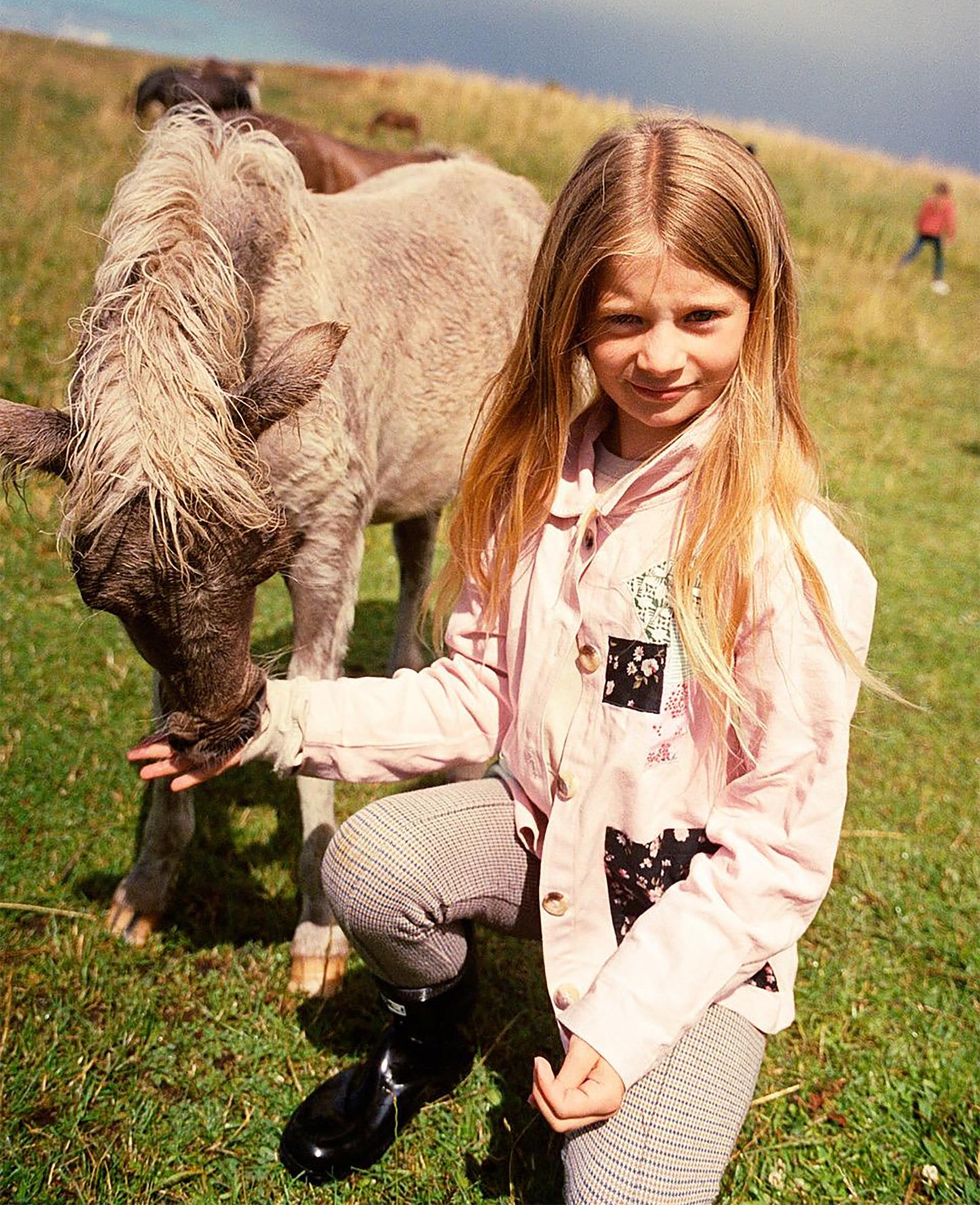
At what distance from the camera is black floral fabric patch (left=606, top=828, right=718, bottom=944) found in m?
1.79

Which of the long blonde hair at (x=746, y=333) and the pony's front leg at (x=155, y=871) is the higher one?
the long blonde hair at (x=746, y=333)

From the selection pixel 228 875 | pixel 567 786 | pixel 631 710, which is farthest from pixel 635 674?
pixel 228 875

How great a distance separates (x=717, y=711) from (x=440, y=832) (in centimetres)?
64

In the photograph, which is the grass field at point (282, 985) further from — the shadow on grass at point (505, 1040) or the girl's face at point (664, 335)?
the girl's face at point (664, 335)

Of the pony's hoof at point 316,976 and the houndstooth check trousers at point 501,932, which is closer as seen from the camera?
the houndstooth check trousers at point 501,932

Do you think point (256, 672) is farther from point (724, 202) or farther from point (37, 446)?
point (724, 202)

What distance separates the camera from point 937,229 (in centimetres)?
1634

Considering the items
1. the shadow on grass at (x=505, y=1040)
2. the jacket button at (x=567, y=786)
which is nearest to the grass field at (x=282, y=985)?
the shadow on grass at (x=505, y=1040)

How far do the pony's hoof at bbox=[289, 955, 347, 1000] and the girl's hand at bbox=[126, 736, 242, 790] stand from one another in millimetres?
918

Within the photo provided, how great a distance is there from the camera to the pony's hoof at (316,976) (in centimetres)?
258

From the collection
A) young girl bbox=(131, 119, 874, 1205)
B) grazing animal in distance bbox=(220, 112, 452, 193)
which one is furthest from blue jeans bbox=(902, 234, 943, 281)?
young girl bbox=(131, 119, 874, 1205)

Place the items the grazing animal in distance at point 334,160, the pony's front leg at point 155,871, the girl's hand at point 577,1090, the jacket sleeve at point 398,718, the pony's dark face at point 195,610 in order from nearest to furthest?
1. the girl's hand at point 577,1090
2. the pony's dark face at point 195,610
3. the jacket sleeve at point 398,718
4. the pony's front leg at point 155,871
5. the grazing animal in distance at point 334,160

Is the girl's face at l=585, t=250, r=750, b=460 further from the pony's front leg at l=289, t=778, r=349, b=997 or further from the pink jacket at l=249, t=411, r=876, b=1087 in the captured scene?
the pony's front leg at l=289, t=778, r=349, b=997

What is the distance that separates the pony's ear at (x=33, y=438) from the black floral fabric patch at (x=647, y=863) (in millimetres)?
1242
